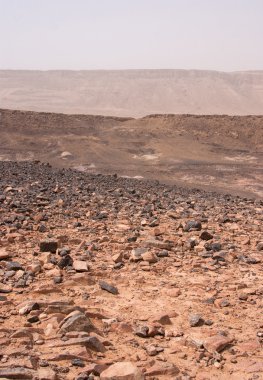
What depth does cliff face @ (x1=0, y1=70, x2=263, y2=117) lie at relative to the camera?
81.1 m

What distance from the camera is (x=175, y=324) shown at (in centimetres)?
392

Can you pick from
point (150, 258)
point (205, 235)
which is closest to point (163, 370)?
point (150, 258)

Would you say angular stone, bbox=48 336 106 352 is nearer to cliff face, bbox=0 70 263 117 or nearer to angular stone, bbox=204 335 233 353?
angular stone, bbox=204 335 233 353

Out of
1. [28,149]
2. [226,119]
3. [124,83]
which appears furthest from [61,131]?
[124,83]

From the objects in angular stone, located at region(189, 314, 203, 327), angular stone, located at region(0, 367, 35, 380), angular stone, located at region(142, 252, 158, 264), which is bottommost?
angular stone, located at region(189, 314, 203, 327)

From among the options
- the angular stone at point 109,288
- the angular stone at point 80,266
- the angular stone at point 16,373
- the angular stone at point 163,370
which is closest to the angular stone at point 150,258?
the angular stone at point 80,266

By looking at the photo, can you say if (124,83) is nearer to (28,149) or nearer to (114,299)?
(28,149)

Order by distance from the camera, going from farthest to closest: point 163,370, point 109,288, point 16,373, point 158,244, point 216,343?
point 158,244 < point 109,288 < point 216,343 < point 163,370 < point 16,373

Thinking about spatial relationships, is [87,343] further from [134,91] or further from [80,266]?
[134,91]

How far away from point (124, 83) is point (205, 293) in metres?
102

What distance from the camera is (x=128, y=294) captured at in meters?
4.51

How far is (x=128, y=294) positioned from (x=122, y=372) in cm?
164

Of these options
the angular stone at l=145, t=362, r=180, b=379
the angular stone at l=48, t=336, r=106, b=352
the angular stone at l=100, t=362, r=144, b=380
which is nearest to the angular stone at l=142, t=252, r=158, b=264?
the angular stone at l=48, t=336, r=106, b=352

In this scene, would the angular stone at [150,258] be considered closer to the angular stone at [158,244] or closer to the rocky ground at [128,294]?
the rocky ground at [128,294]
